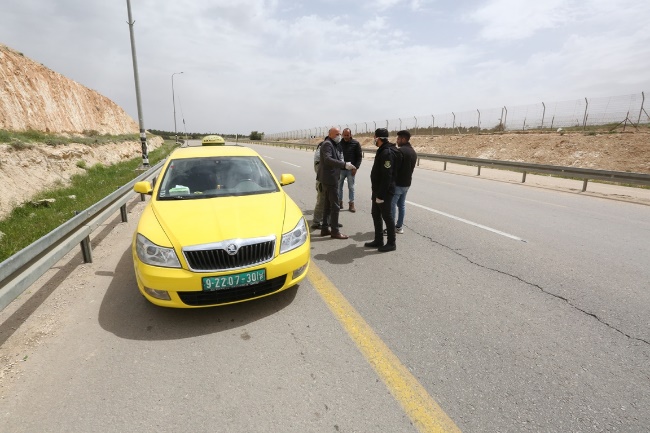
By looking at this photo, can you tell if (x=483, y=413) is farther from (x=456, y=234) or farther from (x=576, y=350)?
(x=456, y=234)

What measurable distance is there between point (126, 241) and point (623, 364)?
6423 mm

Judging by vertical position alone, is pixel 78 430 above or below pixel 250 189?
below

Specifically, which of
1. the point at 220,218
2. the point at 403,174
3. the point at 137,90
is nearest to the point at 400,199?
the point at 403,174

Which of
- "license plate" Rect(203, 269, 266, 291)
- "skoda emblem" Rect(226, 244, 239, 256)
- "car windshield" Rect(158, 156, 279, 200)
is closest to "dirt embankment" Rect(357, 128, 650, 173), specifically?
"car windshield" Rect(158, 156, 279, 200)

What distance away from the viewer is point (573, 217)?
24.3 ft

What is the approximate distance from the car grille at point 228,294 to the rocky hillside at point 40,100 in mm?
18936

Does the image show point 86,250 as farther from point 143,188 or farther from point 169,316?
point 169,316

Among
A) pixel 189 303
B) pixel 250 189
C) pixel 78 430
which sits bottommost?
pixel 78 430

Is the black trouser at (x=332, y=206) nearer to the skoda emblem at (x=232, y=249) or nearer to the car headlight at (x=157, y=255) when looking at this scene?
the skoda emblem at (x=232, y=249)

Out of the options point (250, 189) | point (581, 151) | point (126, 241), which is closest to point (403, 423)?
point (250, 189)

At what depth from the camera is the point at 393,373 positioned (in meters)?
2.49

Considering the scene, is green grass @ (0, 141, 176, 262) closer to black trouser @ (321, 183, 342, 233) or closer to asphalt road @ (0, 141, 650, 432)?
asphalt road @ (0, 141, 650, 432)

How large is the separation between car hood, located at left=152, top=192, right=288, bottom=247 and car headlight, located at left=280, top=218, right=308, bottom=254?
0.28ft

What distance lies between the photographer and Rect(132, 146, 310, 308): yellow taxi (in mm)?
2994
